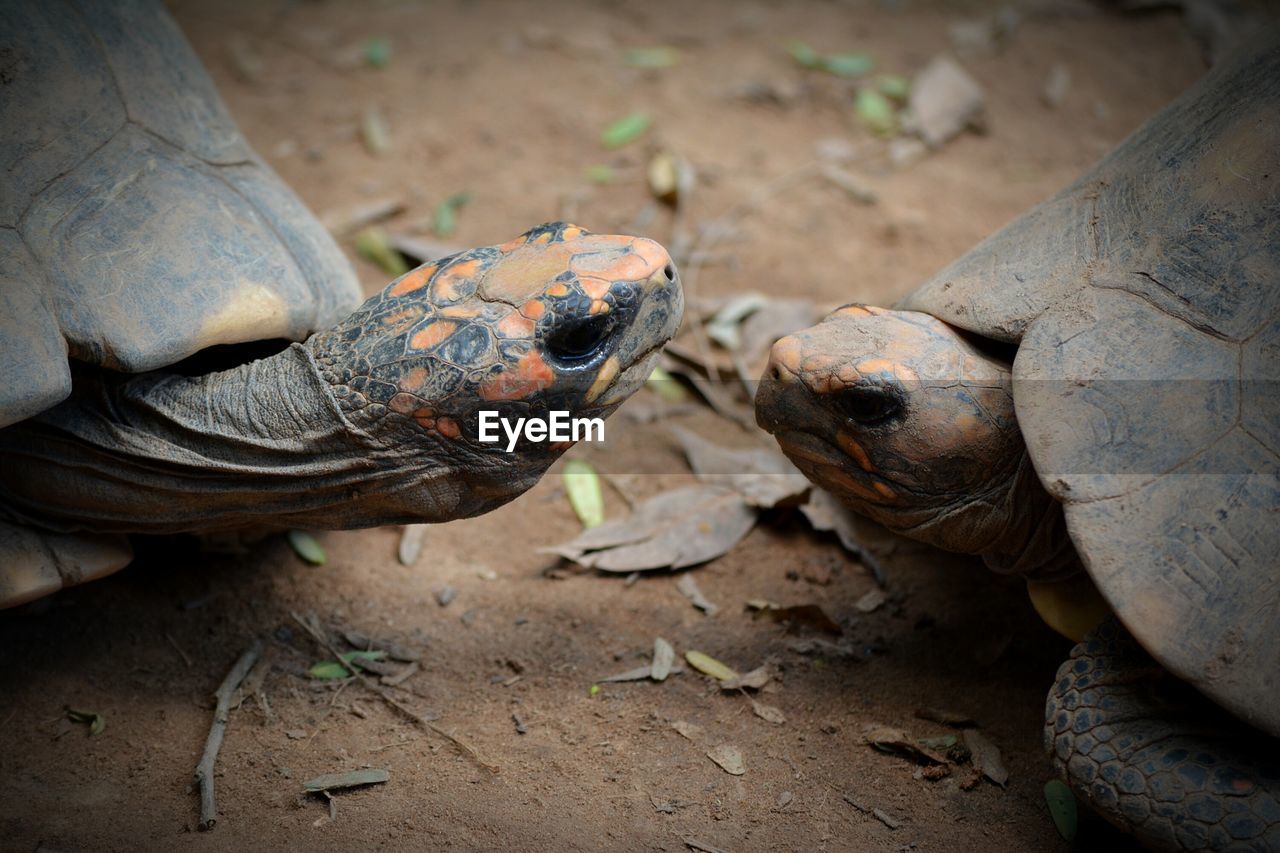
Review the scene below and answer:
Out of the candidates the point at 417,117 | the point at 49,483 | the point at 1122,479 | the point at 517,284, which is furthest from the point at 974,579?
the point at 417,117

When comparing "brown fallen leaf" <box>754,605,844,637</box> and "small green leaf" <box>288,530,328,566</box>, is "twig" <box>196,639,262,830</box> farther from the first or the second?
"brown fallen leaf" <box>754,605,844,637</box>

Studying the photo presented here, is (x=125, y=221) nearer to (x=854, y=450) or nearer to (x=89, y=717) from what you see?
(x=89, y=717)

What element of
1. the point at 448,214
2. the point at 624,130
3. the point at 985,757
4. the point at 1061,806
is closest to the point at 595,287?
the point at 985,757

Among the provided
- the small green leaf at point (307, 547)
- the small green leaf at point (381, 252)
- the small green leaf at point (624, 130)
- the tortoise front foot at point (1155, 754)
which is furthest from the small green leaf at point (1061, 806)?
the small green leaf at point (624, 130)

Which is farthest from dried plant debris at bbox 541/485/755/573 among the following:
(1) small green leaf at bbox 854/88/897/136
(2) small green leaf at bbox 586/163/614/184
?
(1) small green leaf at bbox 854/88/897/136

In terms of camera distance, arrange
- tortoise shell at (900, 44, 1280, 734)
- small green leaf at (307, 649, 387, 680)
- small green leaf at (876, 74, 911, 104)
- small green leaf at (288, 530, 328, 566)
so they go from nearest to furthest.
Answer: tortoise shell at (900, 44, 1280, 734)
small green leaf at (307, 649, 387, 680)
small green leaf at (288, 530, 328, 566)
small green leaf at (876, 74, 911, 104)

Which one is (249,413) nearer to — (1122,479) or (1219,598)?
(1122,479)

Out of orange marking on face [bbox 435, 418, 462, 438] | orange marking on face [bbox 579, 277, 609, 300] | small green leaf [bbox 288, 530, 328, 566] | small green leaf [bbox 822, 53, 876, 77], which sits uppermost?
small green leaf [bbox 822, 53, 876, 77]
